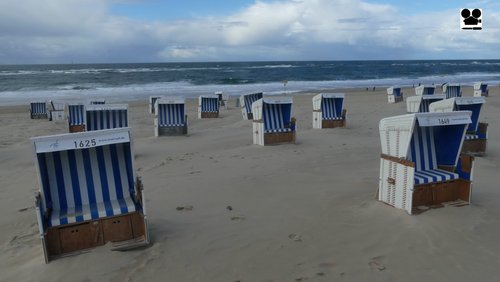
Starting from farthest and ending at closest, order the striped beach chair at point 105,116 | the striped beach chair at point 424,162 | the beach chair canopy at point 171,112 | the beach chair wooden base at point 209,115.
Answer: the beach chair wooden base at point 209,115 < the beach chair canopy at point 171,112 < the striped beach chair at point 105,116 < the striped beach chair at point 424,162

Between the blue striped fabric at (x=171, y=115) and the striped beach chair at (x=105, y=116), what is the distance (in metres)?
2.67

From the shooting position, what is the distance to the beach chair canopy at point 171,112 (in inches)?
508

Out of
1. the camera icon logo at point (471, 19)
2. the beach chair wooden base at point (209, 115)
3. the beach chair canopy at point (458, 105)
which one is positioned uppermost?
the camera icon logo at point (471, 19)

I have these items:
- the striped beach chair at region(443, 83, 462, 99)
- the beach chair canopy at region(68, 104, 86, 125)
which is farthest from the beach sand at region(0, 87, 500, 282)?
the striped beach chair at region(443, 83, 462, 99)

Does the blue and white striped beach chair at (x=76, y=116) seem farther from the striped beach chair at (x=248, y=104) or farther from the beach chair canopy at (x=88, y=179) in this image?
the beach chair canopy at (x=88, y=179)

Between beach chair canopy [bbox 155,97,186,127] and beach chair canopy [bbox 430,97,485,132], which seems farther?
beach chair canopy [bbox 155,97,186,127]

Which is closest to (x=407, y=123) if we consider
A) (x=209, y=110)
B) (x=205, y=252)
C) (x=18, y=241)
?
(x=205, y=252)

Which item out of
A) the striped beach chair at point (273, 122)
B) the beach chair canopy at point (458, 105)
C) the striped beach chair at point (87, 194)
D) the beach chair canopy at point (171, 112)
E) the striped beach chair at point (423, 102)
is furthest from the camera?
the beach chair canopy at point (171, 112)

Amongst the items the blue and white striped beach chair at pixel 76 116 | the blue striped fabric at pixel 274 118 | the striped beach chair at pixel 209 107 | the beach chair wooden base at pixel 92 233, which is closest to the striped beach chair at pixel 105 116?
the blue striped fabric at pixel 274 118

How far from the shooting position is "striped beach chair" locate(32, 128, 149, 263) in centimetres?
418

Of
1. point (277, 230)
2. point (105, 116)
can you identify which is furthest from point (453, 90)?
point (277, 230)

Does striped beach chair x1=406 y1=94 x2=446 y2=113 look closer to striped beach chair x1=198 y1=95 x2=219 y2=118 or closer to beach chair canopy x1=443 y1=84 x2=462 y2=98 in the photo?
beach chair canopy x1=443 y1=84 x2=462 y2=98

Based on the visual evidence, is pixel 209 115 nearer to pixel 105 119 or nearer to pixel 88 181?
pixel 105 119

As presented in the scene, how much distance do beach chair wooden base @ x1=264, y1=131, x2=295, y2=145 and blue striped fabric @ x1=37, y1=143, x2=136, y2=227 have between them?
18.9 ft
